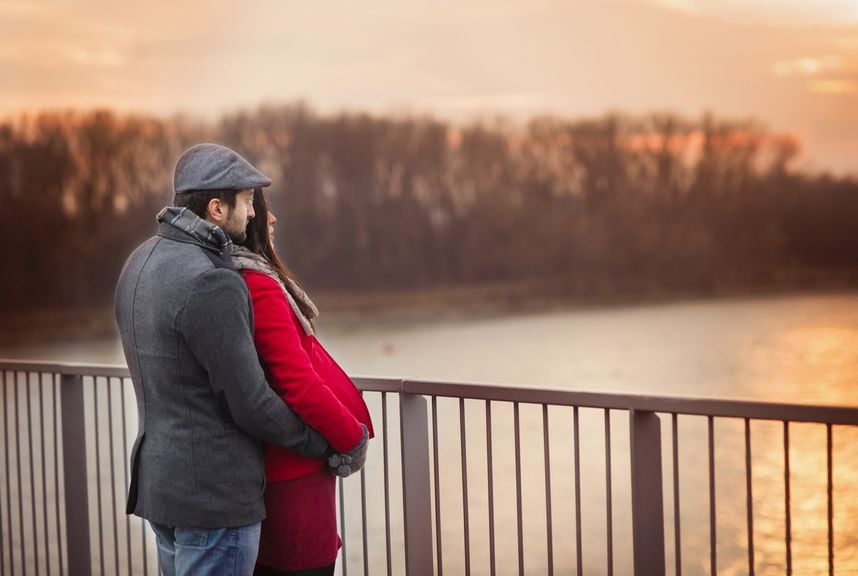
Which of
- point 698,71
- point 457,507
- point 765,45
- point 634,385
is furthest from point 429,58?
point 457,507

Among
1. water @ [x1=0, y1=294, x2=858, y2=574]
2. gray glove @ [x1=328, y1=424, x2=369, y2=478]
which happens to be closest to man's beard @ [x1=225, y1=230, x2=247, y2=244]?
gray glove @ [x1=328, y1=424, x2=369, y2=478]

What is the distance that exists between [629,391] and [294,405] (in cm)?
83

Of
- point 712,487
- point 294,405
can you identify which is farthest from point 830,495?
point 294,405

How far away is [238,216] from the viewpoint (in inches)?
79.4

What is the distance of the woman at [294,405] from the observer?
6.49 feet

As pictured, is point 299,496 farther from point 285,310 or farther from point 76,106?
point 76,106

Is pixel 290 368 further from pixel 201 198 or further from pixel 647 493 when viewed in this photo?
pixel 647 493

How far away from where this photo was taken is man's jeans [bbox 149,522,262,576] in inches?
79.8

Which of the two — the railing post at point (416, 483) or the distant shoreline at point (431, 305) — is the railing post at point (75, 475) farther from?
the distant shoreline at point (431, 305)

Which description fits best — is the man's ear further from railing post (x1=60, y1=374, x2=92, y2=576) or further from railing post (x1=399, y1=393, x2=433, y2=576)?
railing post (x1=60, y1=374, x2=92, y2=576)

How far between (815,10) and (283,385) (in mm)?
57192

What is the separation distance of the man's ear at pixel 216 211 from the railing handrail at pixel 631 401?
2.53 ft

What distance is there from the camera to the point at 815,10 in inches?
2093

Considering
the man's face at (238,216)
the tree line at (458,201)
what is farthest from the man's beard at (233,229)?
the tree line at (458,201)
